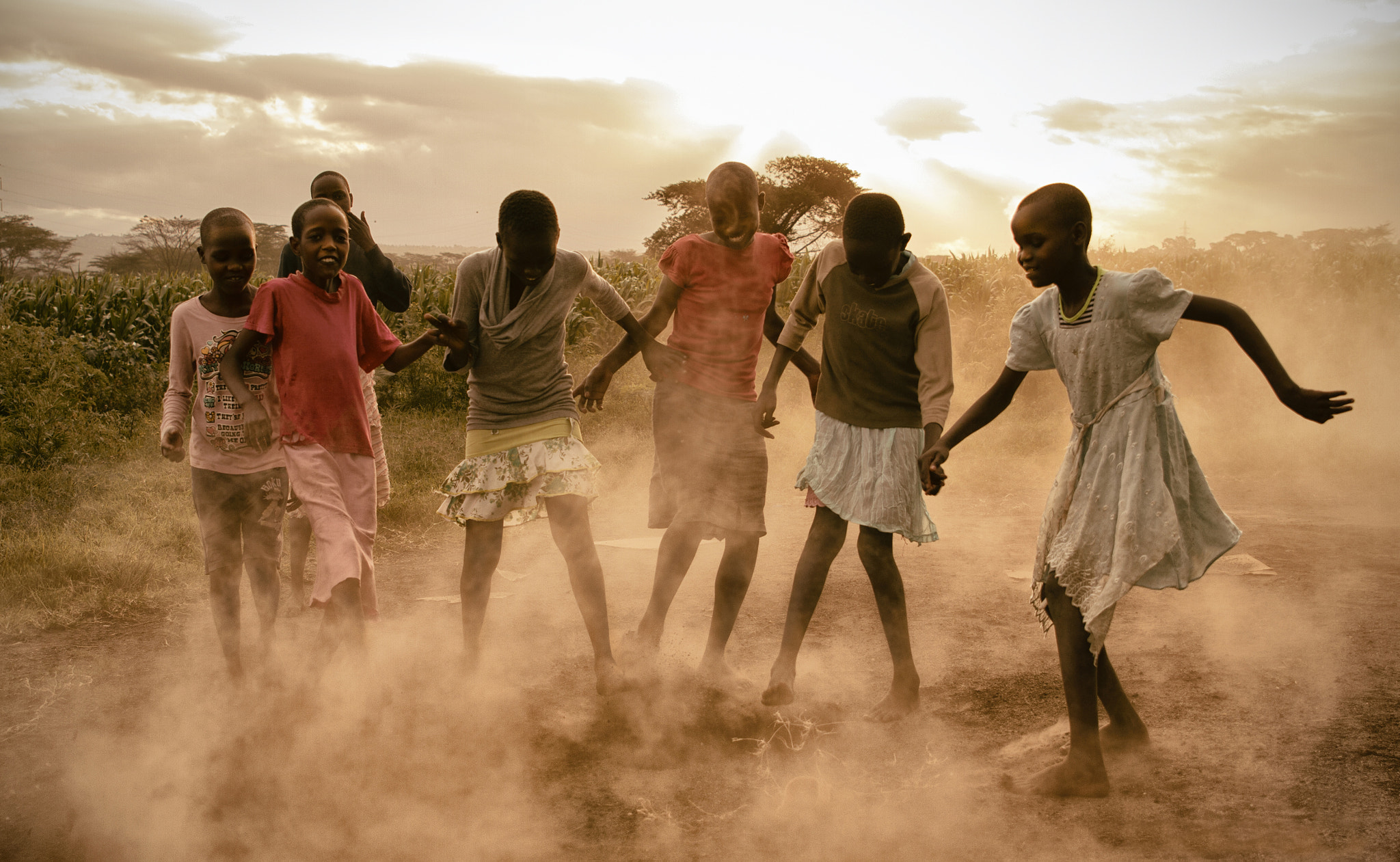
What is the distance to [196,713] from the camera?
11.0ft

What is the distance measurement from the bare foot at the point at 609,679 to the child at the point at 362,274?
3.74 ft

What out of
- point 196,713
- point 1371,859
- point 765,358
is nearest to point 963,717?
point 1371,859

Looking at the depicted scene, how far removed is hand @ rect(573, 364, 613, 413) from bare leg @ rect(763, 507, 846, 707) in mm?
1014

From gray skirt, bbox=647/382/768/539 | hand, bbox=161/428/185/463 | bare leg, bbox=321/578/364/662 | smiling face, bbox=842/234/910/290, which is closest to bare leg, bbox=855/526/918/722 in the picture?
gray skirt, bbox=647/382/768/539

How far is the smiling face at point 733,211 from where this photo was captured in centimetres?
368

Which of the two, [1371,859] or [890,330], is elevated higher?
[890,330]

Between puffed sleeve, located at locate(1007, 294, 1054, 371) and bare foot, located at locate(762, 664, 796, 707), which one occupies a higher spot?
puffed sleeve, located at locate(1007, 294, 1054, 371)

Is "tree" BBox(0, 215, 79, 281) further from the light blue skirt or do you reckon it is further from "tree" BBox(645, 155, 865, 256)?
the light blue skirt

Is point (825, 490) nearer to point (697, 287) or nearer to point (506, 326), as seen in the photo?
point (697, 287)

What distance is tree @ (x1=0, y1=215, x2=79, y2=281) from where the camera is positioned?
126 ft

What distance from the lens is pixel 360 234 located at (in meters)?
4.02

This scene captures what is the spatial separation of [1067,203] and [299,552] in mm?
3465

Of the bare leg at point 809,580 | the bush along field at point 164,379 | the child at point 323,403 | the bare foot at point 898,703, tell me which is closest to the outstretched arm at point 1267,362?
the bare leg at point 809,580

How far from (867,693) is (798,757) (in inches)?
26.3
